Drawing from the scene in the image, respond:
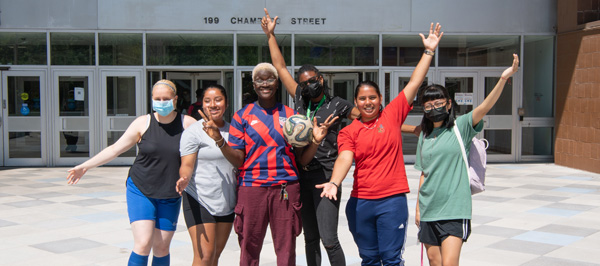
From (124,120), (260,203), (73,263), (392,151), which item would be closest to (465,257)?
(392,151)

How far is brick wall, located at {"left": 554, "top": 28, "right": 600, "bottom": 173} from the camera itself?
40.9 ft

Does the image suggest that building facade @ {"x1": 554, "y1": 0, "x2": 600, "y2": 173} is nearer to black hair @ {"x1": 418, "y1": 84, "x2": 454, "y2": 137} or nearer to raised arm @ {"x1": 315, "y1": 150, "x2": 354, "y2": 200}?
black hair @ {"x1": 418, "y1": 84, "x2": 454, "y2": 137}

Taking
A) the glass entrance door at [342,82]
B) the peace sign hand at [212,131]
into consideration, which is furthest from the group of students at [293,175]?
the glass entrance door at [342,82]

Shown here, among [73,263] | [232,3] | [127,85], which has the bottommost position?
[73,263]

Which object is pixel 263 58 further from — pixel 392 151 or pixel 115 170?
pixel 392 151

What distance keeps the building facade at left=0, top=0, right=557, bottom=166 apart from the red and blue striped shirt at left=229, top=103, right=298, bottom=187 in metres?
9.56

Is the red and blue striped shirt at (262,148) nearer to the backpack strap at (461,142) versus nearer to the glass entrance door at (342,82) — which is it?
the backpack strap at (461,142)

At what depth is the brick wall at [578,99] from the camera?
12.5m

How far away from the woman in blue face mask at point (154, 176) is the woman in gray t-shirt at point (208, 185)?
150mm

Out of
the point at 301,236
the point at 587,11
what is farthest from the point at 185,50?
the point at 587,11

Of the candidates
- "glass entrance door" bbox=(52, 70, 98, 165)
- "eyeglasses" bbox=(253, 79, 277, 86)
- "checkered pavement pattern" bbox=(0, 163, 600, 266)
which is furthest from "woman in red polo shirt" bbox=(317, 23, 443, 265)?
"glass entrance door" bbox=(52, 70, 98, 165)

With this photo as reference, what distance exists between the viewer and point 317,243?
437 centimetres

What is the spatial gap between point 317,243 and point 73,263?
2518 mm

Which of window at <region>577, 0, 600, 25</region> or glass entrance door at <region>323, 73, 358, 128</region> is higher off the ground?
window at <region>577, 0, 600, 25</region>
